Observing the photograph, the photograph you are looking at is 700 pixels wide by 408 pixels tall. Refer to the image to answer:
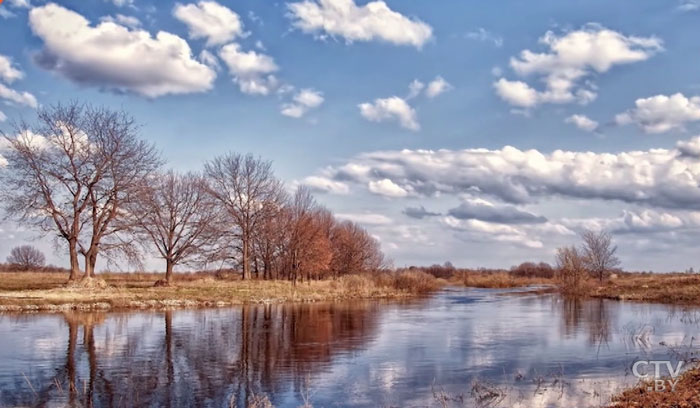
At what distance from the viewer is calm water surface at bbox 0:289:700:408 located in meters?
14.1

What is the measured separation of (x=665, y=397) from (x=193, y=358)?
13.2 metres

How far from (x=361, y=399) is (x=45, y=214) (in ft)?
122

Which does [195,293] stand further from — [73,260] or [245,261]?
[245,261]

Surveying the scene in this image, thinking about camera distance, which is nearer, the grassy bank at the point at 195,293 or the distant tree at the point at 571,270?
the grassy bank at the point at 195,293

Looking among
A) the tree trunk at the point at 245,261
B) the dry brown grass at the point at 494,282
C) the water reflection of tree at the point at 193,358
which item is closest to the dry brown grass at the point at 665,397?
the water reflection of tree at the point at 193,358

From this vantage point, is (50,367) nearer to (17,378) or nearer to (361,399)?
(17,378)

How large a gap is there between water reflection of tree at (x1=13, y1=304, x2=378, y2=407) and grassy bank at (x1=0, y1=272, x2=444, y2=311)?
16.9ft

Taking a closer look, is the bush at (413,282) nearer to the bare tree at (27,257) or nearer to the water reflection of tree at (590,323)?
the water reflection of tree at (590,323)

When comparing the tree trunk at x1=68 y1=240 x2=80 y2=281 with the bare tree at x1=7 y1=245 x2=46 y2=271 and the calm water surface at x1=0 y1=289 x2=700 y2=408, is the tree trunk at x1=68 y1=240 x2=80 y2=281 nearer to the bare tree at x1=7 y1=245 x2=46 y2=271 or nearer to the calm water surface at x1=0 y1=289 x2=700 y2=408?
the calm water surface at x1=0 y1=289 x2=700 y2=408

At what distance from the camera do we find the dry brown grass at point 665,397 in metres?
11.3

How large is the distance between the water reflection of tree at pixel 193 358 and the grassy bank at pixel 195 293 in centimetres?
514

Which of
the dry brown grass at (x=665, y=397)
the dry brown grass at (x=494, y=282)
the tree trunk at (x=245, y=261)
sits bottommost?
the dry brown grass at (x=494, y=282)

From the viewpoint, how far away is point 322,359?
65.0 ft

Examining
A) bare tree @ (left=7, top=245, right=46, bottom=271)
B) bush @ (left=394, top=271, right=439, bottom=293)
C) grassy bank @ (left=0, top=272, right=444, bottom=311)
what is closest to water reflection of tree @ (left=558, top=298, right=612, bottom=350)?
grassy bank @ (left=0, top=272, right=444, bottom=311)
